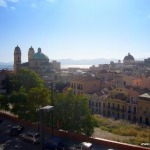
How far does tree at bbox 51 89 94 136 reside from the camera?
31.4 m

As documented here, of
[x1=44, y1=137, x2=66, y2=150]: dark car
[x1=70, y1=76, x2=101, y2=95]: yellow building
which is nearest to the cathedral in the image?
[x1=70, y1=76, x2=101, y2=95]: yellow building

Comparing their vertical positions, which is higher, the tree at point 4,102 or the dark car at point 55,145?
the tree at point 4,102

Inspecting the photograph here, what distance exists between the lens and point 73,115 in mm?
32062

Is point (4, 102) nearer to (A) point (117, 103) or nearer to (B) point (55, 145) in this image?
(B) point (55, 145)

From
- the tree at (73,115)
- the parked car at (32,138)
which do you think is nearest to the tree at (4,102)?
the tree at (73,115)

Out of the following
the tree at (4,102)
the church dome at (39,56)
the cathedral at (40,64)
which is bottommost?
the tree at (4,102)

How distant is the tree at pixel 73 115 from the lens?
31.4m

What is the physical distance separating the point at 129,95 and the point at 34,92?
880 inches

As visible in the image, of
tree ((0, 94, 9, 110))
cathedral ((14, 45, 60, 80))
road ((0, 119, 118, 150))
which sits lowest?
road ((0, 119, 118, 150))

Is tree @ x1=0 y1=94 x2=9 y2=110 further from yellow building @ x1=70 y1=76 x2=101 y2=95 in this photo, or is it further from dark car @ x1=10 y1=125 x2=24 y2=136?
yellow building @ x1=70 y1=76 x2=101 y2=95

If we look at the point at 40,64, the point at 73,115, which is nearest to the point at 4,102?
the point at 73,115

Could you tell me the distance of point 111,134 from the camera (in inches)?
1549

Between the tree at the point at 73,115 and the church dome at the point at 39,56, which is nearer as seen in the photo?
the tree at the point at 73,115

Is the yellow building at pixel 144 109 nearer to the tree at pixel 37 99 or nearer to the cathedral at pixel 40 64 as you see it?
the tree at pixel 37 99
